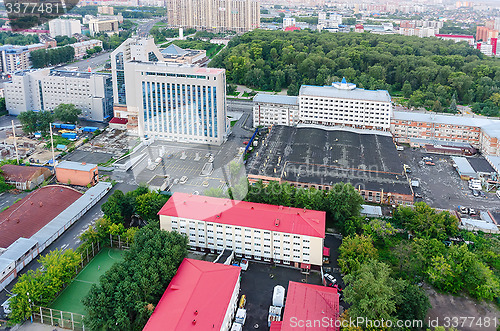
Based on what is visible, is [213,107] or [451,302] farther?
[213,107]

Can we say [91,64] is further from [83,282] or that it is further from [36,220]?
[83,282]

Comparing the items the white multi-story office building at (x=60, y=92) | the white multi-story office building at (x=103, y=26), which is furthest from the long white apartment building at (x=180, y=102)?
the white multi-story office building at (x=103, y=26)

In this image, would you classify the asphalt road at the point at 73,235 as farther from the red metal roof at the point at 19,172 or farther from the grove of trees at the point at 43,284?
the red metal roof at the point at 19,172

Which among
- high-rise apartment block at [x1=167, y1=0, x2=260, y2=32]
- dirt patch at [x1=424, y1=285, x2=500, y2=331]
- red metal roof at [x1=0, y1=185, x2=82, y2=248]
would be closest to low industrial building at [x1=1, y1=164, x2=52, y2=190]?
red metal roof at [x1=0, y1=185, x2=82, y2=248]

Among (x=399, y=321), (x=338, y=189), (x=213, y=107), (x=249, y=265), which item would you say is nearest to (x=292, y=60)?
(x=213, y=107)

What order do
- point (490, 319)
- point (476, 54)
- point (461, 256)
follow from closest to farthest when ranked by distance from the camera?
point (490, 319) → point (461, 256) → point (476, 54)

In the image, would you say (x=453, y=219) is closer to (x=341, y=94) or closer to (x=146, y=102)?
(x=341, y=94)

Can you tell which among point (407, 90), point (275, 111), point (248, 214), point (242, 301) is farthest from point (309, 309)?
point (407, 90)
